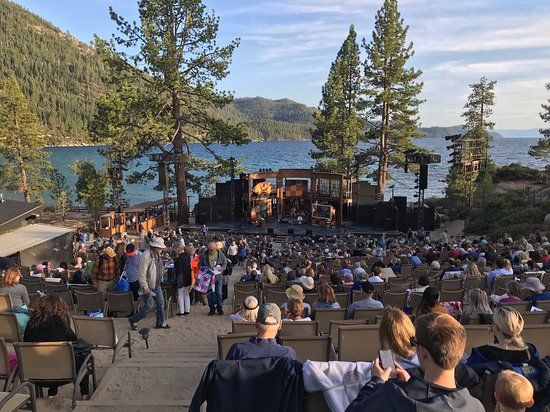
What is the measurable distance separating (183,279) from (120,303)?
3.79 feet

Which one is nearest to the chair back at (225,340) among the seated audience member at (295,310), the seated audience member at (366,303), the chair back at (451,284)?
the seated audience member at (295,310)

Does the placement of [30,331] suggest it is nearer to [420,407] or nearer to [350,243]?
[420,407]

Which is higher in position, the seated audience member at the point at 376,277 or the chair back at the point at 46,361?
the chair back at the point at 46,361

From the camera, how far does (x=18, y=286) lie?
5688 millimetres

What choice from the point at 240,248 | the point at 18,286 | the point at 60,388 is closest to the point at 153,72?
the point at 240,248

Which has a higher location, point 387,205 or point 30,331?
point 30,331

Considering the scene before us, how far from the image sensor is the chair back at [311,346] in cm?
358

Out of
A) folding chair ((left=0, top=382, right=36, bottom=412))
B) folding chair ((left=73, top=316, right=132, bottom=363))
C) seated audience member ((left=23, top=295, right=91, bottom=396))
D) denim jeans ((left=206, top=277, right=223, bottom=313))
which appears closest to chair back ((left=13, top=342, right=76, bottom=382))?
seated audience member ((left=23, top=295, right=91, bottom=396))

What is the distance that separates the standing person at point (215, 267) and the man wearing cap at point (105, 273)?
1549mm

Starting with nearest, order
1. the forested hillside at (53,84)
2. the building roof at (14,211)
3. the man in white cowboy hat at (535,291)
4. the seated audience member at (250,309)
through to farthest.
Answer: the seated audience member at (250,309) → the man in white cowboy hat at (535,291) → the building roof at (14,211) → the forested hillside at (53,84)

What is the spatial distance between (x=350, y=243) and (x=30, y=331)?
16474 millimetres

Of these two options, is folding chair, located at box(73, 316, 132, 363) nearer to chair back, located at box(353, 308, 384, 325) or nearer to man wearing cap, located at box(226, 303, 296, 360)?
man wearing cap, located at box(226, 303, 296, 360)

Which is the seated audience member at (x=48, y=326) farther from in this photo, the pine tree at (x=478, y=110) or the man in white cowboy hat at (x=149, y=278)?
the pine tree at (x=478, y=110)

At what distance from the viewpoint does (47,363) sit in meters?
3.84
